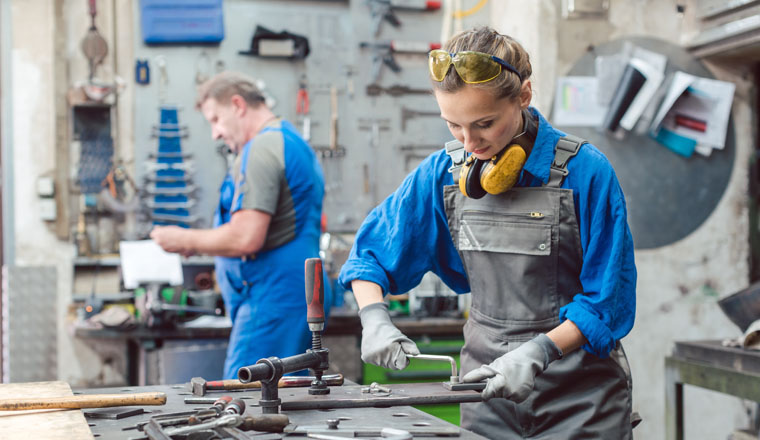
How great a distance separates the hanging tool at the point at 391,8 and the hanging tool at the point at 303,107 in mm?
504

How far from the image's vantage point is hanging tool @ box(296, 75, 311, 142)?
443cm

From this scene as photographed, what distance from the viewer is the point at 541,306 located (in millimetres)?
1656

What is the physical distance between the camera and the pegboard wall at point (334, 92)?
4.37m

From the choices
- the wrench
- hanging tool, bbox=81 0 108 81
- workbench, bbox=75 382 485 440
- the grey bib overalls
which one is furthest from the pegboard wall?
the wrench

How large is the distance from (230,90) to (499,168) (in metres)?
1.65

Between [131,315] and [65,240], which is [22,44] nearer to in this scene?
[65,240]

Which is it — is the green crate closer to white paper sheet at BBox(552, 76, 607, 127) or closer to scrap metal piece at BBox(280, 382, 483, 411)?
white paper sheet at BBox(552, 76, 607, 127)

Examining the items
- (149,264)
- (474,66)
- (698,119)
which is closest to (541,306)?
(474,66)

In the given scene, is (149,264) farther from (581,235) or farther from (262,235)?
(581,235)

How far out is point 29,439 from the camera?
1233 millimetres

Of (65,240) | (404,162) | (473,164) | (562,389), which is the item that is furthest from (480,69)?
(65,240)

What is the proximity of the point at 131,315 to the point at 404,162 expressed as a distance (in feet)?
5.53

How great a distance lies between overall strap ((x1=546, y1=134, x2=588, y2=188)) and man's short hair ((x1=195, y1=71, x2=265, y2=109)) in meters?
1.64

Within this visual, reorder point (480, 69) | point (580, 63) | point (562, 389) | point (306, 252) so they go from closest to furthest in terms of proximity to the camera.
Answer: point (480, 69) → point (562, 389) → point (306, 252) → point (580, 63)
